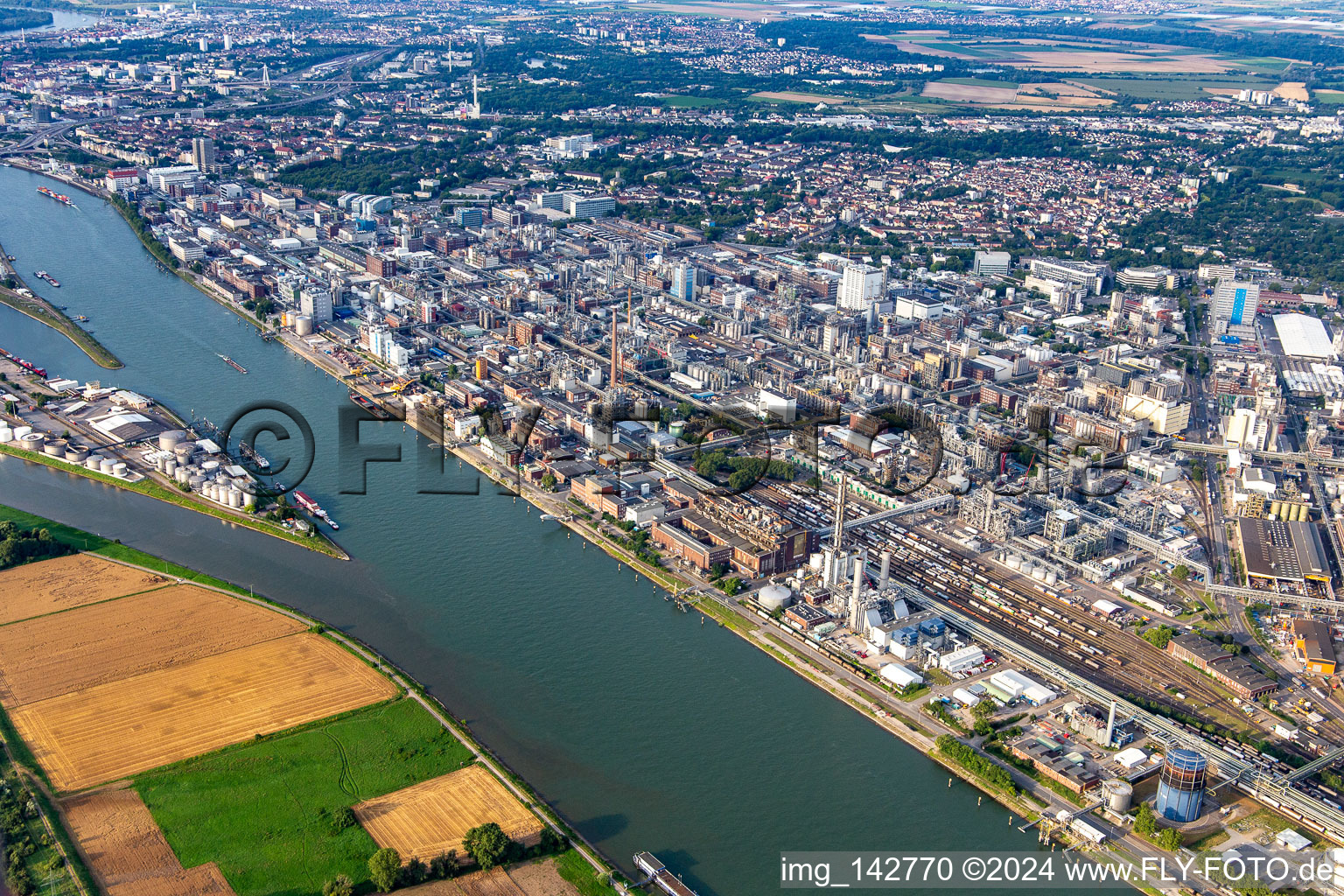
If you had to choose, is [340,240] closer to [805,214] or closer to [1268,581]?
[805,214]

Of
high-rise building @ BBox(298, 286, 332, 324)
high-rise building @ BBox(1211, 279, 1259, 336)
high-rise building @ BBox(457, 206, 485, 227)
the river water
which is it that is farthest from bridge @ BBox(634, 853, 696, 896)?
high-rise building @ BBox(457, 206, 485, 227)

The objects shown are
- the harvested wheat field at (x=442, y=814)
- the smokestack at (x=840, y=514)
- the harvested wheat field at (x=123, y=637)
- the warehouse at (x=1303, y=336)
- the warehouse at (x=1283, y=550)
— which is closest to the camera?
the harvested wheat field at (x=442, y=814)

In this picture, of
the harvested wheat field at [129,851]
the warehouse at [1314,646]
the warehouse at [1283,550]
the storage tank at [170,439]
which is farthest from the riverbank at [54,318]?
the warehouse at [1314,646]

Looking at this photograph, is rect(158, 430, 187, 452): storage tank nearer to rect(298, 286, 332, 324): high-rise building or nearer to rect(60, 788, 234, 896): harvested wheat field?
rect(298, 286, 332, 324): high-rise building

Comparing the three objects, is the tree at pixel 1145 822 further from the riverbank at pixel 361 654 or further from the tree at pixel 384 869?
the tree at pixel 384 869

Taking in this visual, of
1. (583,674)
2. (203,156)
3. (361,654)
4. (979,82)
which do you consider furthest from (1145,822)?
(979,82)

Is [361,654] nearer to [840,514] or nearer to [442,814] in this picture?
[442,814]

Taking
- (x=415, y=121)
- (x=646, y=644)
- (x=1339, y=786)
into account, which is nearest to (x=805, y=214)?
(x=415, y=121)

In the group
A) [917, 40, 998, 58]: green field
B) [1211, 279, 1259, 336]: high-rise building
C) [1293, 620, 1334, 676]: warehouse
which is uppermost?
[917, 40, 998, 58]: green field
